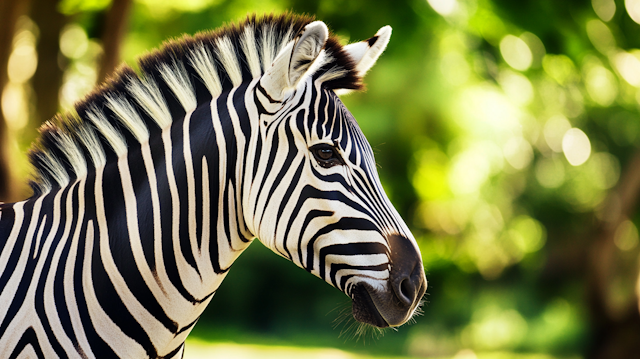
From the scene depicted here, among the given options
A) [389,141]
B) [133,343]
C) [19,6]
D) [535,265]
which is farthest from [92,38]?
[535,265]

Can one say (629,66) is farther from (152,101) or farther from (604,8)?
(152,101)

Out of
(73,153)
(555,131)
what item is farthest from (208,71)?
(555,131)

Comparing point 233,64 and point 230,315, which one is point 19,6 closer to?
point 233,64

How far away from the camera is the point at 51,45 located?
318 inches

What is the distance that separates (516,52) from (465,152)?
25.9ft

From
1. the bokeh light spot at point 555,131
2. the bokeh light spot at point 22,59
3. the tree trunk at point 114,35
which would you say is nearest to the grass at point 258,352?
the tree trunk at point 114,35

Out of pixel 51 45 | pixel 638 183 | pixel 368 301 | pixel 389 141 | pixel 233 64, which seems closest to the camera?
pixel 368 301

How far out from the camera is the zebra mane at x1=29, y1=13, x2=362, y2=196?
2330mm

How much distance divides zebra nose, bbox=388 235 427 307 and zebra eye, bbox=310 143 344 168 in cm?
42

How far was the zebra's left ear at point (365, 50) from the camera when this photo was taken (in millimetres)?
2432

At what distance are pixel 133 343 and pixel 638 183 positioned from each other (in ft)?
37.5

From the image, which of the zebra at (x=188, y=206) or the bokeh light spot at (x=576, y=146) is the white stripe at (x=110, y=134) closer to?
the zebra at (x=188, y=206)

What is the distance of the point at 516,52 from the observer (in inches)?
223

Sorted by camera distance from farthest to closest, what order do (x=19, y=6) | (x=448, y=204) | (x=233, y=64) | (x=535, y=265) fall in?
(x=535, y=265) < (x=448, y=204) < (x=19, y=6) < (x=233, y=64)
